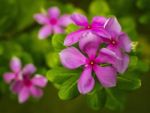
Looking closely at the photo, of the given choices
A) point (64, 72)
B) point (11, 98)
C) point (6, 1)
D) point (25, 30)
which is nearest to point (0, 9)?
point (6, 1)

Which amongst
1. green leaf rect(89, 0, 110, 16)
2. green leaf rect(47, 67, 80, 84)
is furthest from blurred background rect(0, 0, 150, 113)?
green leaf rect(47, 67, 80, 84)

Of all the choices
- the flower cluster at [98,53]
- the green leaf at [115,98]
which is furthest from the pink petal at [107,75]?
the green leaf at [115,98]

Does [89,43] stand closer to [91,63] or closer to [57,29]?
[91,63]

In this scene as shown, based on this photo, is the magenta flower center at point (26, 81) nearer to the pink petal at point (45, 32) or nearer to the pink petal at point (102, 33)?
the pink petal at point (45, 32)

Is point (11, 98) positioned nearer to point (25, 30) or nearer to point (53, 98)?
point (53, 98)

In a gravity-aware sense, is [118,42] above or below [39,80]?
above

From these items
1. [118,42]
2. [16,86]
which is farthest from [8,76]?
[118,42]

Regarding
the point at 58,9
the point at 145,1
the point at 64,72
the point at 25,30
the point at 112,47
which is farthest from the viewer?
the point at 25,30
